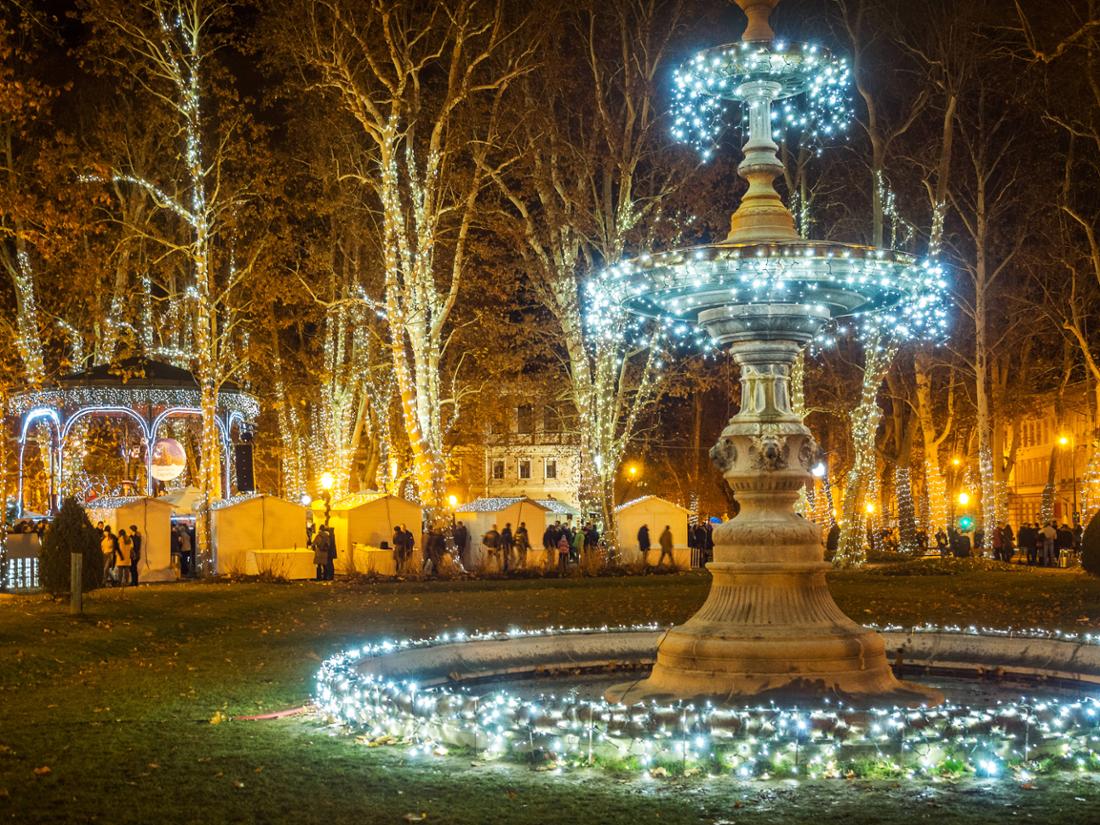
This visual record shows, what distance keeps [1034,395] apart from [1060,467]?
730 inches

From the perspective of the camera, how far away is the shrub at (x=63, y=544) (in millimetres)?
22094

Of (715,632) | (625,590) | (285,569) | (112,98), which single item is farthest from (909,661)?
(112,98)

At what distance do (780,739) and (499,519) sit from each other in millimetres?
28802

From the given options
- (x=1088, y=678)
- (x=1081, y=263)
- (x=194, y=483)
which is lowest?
(x=1088, y=678)

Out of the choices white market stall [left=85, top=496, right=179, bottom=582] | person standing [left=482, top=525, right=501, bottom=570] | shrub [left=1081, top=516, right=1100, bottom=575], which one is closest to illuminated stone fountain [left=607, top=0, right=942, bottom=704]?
shrub [left=1081, top=516, right=1100, bottom=575]

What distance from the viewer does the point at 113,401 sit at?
113 ft

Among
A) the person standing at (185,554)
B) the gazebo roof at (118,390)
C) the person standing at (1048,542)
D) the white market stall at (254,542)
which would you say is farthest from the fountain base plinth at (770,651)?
→ the person standing at (1048,542)

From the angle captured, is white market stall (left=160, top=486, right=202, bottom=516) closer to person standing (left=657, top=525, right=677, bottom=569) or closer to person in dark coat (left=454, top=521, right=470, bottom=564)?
person in dark coat (left=454, top=521, right=470, bottom=564)

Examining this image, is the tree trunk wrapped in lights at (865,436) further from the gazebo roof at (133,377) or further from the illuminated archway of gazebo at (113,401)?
the gazebo roof at (133,377)

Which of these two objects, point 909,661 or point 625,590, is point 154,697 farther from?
point 625,590

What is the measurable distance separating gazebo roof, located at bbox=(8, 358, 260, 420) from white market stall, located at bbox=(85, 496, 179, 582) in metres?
3.35

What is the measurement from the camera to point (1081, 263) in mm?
44625

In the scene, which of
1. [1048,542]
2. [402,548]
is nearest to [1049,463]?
[1048,542]

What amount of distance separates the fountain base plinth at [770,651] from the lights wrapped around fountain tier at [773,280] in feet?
7.36
